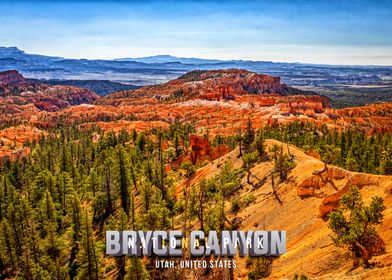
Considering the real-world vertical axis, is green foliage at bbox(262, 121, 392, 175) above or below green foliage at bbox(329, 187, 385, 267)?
below

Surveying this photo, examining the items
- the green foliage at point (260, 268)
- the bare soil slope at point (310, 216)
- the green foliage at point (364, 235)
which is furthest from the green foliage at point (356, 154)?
the green foliage at point (364, 235)

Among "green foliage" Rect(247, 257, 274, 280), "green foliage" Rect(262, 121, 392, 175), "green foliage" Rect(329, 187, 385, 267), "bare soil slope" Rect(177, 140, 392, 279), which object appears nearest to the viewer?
"green foliage" Rect(329, 187, 385, 267)

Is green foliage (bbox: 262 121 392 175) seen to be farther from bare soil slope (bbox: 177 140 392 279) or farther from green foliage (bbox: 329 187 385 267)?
green foliage (bbox: 329 187 385 267)

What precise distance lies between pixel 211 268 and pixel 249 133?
38.0 meters

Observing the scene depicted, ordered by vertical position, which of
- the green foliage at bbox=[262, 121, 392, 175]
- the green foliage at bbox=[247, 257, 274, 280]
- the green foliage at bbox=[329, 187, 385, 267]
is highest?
the green foliage at bbox=[329, 187, 385, 267]

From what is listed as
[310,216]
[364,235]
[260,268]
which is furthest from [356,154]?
[364,235]

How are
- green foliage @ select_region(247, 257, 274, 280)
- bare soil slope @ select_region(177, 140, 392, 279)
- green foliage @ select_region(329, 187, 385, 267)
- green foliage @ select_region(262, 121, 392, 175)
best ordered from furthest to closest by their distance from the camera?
green foliage @ select_region(262, 121, 392, 175), green foliage @ select_region(247, 257, 274, 280), bare soil slope @ select_region(177, 140, 392, 279), green foliage @ select_region(329, 187, 385, 267)

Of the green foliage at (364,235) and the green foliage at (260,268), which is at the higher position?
the green foliage at (364,235)

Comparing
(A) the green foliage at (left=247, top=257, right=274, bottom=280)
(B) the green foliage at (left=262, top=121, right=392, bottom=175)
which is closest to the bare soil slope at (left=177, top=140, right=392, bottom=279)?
A: (A) the green foliage at (left=247, top=257, right=274, bottom=280)

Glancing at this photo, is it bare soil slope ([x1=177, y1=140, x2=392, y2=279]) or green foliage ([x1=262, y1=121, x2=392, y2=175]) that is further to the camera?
green foliage ([x1=262, y1=121, x2=392, y2=175])

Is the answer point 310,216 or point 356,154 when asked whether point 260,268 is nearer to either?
point 310,216

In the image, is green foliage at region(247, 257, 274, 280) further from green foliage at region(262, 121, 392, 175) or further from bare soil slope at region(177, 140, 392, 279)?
green foliage at region(262, 121, 392, 175)

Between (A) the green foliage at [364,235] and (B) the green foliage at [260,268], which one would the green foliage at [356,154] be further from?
(A) the green foliage at [364,235]

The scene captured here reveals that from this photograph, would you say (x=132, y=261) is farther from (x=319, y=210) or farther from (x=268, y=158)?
(x=268, y=158)
